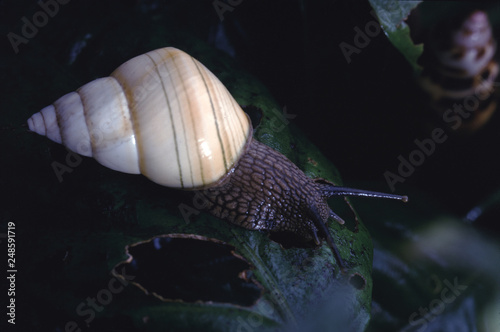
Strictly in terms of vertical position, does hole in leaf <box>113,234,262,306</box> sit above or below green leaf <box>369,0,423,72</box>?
below

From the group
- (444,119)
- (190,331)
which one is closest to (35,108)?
(190,331)

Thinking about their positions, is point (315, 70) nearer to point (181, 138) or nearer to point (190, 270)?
point (181, 138)

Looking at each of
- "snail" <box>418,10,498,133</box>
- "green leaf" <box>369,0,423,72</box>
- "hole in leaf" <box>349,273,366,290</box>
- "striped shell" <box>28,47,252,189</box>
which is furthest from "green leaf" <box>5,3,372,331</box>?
"snail" <box>418,10,498,133</box>

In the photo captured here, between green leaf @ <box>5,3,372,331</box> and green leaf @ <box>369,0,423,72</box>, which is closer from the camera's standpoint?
green leaf @ <box>5,3,372,331</box>

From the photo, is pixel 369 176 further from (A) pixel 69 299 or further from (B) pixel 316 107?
(A) pixel 69 299

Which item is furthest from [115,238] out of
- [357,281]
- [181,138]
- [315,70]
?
[315,70]

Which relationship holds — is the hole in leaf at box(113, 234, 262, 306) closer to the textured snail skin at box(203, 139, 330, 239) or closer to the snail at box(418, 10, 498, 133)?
the textured snail skin at box(203, 139, 330, 239)

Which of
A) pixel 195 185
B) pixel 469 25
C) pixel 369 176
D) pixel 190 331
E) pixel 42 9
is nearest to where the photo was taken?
pixel 190 331
